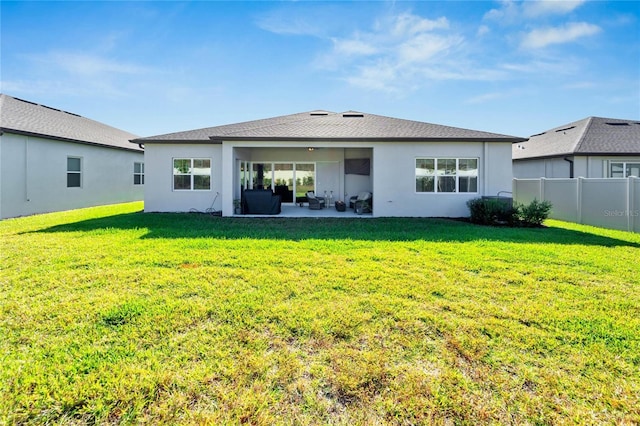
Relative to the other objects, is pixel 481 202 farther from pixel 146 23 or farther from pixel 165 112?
pixel 165 112

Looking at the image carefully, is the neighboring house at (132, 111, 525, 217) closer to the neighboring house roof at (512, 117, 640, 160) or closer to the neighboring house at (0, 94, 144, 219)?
the neighboring house at (0, 94, 144, 219)

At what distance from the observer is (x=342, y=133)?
12.4 metres

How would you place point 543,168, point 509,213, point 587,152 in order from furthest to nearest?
point 543,168
point 587,152
point 509,213

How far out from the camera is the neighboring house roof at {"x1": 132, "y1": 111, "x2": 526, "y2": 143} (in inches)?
468

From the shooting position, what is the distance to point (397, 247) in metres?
7.25

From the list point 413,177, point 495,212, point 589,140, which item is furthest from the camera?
point 589,140

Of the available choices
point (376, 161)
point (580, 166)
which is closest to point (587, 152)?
point (580, 166)

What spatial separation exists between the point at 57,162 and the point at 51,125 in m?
2.18

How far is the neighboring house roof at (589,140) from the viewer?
50.3ft

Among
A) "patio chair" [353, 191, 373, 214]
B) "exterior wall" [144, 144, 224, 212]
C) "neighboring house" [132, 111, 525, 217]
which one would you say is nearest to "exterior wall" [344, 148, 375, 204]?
"patio chair" [353, 191, 373, 214]

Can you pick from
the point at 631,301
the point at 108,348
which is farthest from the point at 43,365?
the point at 631,301

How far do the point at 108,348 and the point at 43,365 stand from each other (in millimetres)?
481

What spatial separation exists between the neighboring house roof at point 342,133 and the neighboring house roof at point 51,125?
4.31 meters

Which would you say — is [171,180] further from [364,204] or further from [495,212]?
[495,212]
